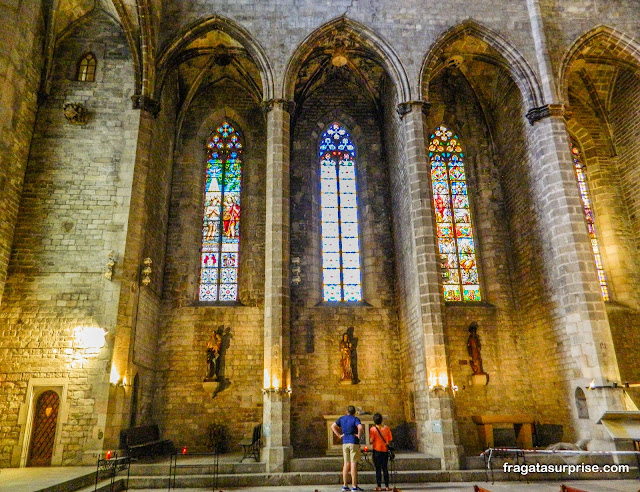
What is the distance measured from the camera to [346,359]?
14078 mm

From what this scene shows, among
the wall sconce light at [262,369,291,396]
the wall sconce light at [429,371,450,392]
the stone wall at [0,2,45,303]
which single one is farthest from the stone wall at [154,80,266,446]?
the wall sconce light at [429,371,450,392]

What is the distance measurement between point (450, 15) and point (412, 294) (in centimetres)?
815

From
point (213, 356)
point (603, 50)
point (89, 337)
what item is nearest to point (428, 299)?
point (213, 356)

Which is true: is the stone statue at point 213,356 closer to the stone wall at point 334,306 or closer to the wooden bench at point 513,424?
the stone wall at point 334,306

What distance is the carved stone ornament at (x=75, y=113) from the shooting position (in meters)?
12.4

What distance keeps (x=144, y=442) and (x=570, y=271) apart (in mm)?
11125

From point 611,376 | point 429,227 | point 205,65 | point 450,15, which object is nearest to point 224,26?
point 205,65

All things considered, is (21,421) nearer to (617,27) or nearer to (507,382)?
(507,382)

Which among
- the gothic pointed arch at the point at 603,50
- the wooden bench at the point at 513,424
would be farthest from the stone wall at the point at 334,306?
the gothic pointed arch at the point at 603,50

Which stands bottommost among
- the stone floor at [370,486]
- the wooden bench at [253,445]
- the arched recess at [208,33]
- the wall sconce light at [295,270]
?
the stone floor at [370,486]

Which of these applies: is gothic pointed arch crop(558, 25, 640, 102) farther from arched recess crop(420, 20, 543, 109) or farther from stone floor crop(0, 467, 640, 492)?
stone floor crop(0, 467, 640, 492)

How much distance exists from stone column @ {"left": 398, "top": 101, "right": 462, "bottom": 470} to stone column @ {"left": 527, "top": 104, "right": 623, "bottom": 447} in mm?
3099

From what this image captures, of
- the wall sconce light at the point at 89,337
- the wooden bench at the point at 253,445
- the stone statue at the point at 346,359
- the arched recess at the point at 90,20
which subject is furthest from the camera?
the stone statue at the point at 346,359
